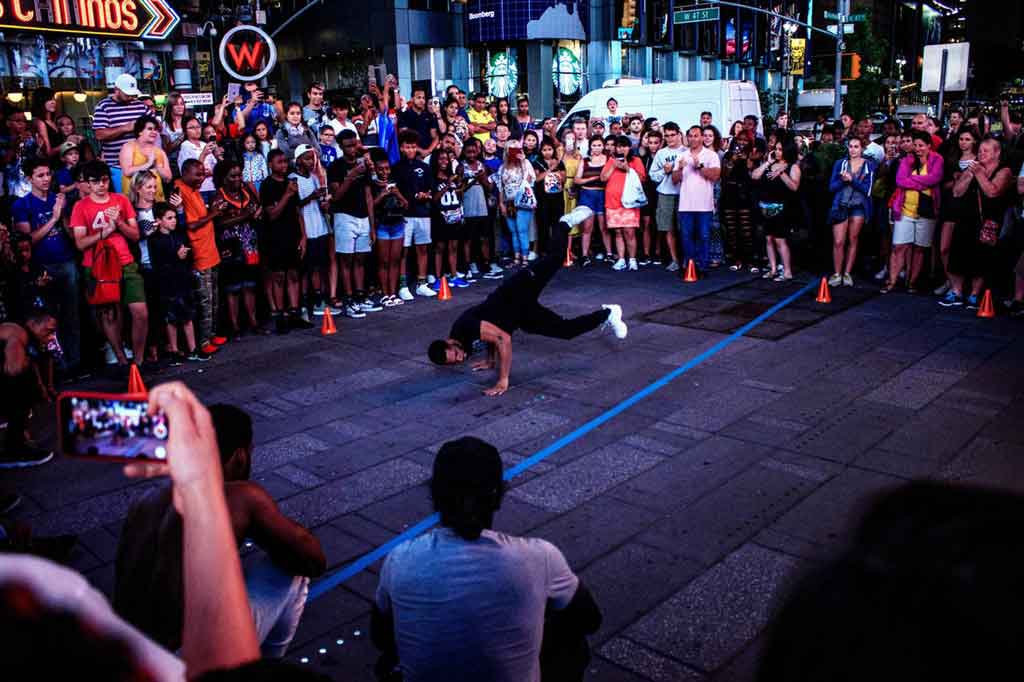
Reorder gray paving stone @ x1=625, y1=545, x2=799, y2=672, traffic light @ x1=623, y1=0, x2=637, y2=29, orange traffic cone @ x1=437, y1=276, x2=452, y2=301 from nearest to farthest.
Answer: gray paving stone @ x1=625, y1=545, x2=799, y2=672, orange traffic cone @ x1=437, y1=276, x2=452, y2=301, traffic light @ x1=623, y1=0, x2=637, y2=29

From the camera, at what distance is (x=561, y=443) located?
22.1 ft

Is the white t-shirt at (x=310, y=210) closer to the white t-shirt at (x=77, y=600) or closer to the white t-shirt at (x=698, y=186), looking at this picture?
the white t-shirt at (x=698, y=186)

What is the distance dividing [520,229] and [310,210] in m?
4.10

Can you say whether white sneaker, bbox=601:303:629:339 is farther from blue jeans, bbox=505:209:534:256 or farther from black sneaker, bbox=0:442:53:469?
black sneaker, bbox=0:442:53:469

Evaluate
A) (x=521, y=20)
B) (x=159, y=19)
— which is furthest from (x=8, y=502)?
(x=521, y=20)

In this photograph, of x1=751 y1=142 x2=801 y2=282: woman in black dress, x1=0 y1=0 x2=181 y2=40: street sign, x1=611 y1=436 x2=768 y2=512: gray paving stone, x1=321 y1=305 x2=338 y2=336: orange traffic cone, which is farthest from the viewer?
x1=0 y1=0 x2=181 y2=40: street sign

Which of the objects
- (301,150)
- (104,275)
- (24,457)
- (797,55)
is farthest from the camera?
(797,55)

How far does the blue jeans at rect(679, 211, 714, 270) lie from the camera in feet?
43.1

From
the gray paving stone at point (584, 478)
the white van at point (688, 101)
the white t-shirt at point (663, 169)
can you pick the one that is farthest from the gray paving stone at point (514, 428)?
the white van at point (688, 101)

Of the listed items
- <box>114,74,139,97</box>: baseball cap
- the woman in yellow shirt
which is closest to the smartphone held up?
the woman in yellow shirt

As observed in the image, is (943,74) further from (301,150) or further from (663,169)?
(301,150)

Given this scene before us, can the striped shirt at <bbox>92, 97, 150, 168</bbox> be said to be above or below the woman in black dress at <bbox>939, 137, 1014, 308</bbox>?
above

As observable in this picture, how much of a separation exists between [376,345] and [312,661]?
6.05 meters

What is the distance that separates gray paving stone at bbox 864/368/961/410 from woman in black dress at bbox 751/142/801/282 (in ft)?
14.1
